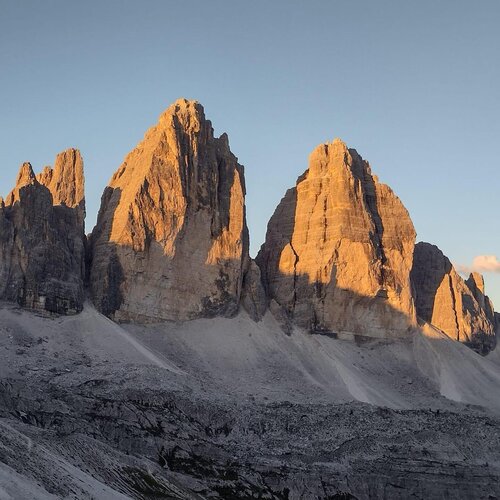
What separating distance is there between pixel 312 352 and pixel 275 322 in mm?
5558

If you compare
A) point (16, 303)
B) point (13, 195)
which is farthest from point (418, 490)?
point (13, 195)

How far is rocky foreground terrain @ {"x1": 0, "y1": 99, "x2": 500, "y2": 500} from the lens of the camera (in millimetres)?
61219

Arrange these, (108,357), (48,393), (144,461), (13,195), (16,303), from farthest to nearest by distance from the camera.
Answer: (13,195) → (16,303) → (108,357) → (48,393) → (144,461)

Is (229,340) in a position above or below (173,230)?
below

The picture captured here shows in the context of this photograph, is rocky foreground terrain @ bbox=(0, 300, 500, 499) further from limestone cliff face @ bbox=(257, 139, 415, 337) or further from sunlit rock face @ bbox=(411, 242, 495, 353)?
sunlit rock face @ bbox=(411, 242, 495, 353)

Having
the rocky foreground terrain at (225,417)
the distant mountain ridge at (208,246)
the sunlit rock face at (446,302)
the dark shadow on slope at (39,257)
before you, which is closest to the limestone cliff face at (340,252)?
the distant mountain ridge at (208,246)

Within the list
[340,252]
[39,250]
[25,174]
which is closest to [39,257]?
[39,250]

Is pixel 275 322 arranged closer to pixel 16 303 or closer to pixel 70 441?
pixel 16 303

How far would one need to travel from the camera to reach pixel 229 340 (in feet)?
301

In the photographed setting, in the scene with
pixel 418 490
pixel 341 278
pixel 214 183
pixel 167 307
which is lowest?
pixel 418 490

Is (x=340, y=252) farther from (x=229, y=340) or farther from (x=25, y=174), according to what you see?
(x=25, y=174)

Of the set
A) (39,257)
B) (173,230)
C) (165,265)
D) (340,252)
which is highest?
(340,252)

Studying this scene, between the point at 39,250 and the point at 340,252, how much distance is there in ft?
113

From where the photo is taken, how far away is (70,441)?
46.1 metres
